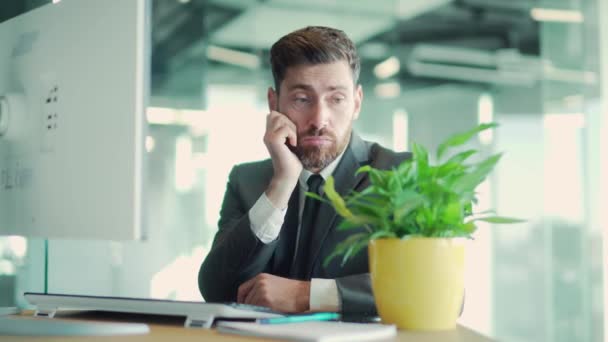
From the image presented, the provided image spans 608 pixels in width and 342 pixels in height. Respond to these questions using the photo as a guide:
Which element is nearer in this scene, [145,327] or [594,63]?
[145,327]

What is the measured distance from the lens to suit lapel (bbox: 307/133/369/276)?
1.98 m

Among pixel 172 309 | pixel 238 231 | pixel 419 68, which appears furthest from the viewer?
pixel 419 68

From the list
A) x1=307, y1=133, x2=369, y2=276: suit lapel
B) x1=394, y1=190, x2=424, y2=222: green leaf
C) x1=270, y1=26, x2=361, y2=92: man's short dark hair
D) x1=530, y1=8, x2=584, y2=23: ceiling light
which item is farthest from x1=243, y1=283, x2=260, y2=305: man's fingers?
x1=530, y1=8, x2=584, y2=23: ceiling light

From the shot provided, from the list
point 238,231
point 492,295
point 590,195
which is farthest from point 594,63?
point 238,231

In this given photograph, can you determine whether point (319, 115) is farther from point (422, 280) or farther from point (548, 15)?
point (548, 15)

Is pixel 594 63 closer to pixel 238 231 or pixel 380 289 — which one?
pixel 238 231

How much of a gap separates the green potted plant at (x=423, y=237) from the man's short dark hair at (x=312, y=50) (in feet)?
2.91

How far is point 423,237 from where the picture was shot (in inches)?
47.3

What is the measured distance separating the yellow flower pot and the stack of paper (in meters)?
0.05

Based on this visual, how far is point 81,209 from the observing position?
1.28m

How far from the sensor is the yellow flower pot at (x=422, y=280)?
1.19 meters

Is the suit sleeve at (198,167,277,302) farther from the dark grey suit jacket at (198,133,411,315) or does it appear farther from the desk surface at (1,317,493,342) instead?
the desk surface at (1,317,493,342)

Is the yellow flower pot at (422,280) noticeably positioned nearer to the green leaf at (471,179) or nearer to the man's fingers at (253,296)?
the green leaf at (471,179)

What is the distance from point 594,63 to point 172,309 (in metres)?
4.30
